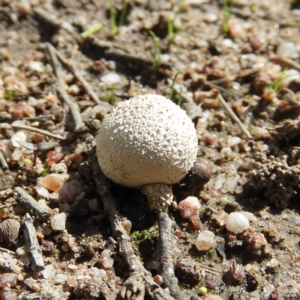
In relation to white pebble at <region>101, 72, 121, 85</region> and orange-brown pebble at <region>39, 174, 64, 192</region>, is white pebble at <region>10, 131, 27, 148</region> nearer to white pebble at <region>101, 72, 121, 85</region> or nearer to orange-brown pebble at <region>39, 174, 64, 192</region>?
orange-brown pebble at <region>39, 174, 64, 192</region>

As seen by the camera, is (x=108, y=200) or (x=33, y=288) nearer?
(x=33, y=288)

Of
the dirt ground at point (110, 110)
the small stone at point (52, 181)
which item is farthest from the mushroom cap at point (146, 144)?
the small stone at point (52, 181)

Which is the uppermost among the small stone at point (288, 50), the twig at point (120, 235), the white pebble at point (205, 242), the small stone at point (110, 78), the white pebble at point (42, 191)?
the small stone at point (288, 50)

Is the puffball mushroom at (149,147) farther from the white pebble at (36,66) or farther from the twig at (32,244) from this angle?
the white pebble at (36,66)

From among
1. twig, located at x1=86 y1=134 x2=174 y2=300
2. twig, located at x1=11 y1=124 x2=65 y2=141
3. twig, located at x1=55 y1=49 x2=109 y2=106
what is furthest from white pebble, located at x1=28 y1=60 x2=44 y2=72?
twig, located at x1=86 y1=134 x2=174 y2=300

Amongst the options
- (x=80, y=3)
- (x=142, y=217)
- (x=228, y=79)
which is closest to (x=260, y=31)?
(x=228, y=79)

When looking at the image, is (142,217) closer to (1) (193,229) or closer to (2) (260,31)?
(1) (193,229)
